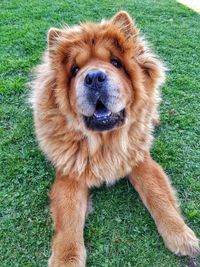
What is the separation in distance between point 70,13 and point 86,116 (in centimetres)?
364

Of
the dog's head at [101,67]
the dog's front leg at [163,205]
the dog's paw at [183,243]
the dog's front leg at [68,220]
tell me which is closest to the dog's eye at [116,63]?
the dog's head at [101,67]

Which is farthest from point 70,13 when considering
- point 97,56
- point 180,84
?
point 97,56

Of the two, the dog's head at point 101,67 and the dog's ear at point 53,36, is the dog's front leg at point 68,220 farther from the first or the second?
the dog's ear at point 53,36

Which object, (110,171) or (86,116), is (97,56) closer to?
(86,116)

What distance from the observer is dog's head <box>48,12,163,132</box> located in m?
2.54

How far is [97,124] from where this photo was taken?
264cm

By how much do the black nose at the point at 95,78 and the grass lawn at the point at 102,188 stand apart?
1.03 m

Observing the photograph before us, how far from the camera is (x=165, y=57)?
4797 millimetres

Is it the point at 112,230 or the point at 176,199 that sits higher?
the point at 176,199

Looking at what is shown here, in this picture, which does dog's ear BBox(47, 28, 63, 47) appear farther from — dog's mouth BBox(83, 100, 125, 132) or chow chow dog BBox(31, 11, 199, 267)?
dog's mouth BBox(83, 100, 125, 132)

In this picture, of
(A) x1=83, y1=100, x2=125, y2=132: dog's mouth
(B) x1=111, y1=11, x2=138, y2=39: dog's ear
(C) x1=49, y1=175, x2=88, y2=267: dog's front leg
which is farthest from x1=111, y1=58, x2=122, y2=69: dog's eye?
(C) x1=49, y1=175, x2=88, y2=267: dog's front leg

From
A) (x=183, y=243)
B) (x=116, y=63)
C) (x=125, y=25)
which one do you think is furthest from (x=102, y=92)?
(x=183, y=243)

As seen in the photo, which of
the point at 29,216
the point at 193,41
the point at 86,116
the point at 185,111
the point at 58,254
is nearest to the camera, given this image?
the point at 58,254

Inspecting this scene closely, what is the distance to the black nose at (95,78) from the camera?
2.39 meters
